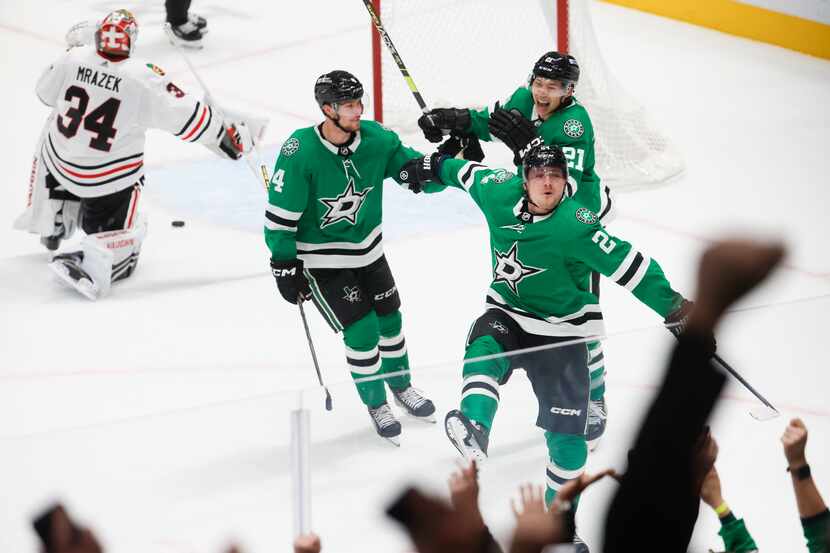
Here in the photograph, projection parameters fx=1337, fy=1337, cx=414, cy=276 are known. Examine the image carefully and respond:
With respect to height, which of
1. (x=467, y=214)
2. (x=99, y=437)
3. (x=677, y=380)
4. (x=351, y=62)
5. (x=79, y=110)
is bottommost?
(x=351, y=62)

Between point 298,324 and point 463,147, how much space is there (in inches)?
47.0

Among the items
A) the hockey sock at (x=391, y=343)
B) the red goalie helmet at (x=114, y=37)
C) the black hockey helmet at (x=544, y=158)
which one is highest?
the black hockey helmet at (x=544, y=158)

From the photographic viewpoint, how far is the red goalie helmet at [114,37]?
16.2 ft

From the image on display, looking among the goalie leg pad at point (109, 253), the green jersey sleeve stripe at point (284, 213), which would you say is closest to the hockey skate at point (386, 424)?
the green jersey sleeve stripe at point (284, 213)

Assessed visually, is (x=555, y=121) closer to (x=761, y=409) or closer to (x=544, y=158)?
(x=544, y=158)

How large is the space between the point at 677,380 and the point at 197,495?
1246 mm

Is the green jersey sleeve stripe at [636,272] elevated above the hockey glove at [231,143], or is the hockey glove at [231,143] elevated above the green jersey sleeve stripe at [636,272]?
the green jersey sleeve stripe at [636,272]

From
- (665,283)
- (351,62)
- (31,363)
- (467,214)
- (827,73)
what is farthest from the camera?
(351,62)

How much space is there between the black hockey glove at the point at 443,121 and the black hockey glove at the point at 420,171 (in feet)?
0.66

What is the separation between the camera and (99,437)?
226 centimetres

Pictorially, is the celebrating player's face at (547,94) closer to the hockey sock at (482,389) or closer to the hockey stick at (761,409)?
the hockey sock at (482,389)

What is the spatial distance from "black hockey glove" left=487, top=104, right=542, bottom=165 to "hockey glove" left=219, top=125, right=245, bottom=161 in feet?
5.64

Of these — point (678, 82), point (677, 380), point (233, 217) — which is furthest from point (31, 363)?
point (678, 82)

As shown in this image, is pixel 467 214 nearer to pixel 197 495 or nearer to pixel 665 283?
pixel 665 283
